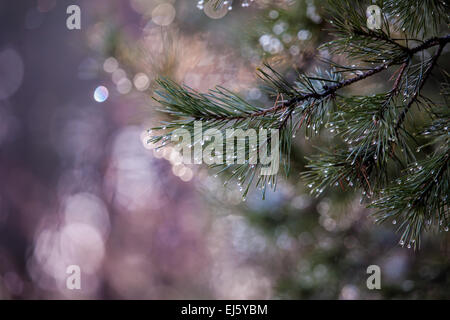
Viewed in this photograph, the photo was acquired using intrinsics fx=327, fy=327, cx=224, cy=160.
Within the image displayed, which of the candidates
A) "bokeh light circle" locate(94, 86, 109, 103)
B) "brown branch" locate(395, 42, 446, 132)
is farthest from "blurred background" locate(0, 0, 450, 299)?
"brown branch" locate(395, 42, 446, 132)

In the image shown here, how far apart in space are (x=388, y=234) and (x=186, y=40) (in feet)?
2.77

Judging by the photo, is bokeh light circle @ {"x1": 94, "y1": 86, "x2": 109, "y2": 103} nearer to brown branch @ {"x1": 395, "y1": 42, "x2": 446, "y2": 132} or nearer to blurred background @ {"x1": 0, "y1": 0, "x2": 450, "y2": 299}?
blurred background @ {"x1": 0, "y1": 0, "x2": 450, "y2": 299}

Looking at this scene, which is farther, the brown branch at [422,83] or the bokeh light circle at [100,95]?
the bokeh light circle at [100,95]

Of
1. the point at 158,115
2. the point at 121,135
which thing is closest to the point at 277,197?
the point at 158,115

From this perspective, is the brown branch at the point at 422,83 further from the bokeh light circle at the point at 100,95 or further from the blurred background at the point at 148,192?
the bokeh light circle at the point at 100,95

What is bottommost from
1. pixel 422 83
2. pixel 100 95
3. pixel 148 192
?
Answer: pixel 422 83

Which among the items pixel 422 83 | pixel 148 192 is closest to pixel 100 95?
pixel 422 83

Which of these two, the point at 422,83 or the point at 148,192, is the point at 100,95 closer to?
the point at 422,83

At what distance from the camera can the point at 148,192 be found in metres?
2.08

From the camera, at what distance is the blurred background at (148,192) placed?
0.82 meters

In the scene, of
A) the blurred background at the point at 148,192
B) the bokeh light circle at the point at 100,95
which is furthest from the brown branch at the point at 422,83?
the bokeh light circle at the point at 100,95

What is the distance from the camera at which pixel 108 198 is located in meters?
2.11

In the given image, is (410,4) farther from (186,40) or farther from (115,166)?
(115,166)
